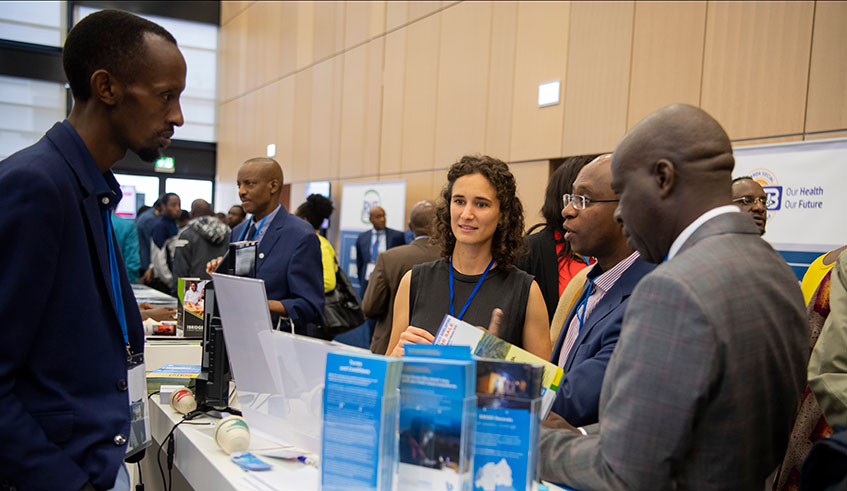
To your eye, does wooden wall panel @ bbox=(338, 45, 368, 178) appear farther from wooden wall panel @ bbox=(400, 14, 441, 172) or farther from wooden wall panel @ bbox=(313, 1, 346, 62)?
wooden wall panel @ bbox=(400, 14, 441, 172)

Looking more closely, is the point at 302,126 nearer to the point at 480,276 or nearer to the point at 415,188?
the point at 415,188

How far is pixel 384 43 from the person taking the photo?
336 inches

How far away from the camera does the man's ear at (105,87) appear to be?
1219 mm

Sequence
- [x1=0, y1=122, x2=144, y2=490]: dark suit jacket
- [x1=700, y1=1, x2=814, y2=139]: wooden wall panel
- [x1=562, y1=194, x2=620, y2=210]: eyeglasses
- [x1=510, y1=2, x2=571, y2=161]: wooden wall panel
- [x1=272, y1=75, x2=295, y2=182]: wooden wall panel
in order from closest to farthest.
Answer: [x1=0, y1=122, x2=144, y2=490]: dark suit jacket → [x1=562, y1=194, x2=620, y2=210]: eyeglasses → [x1=700, y1=1, x2=814, y2=139]: wooden wall panel → [x1=510, y1=2, x2=571, y2=161]: wooden wall panel → [x1=272, y1=75, x2=295, y2=182]: wooden wall panel

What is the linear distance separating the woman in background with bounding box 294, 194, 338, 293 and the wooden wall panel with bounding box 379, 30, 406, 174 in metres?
1.57

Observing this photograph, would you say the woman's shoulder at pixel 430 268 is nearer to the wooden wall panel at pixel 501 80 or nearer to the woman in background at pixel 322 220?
the woman in background at pixel 322 220

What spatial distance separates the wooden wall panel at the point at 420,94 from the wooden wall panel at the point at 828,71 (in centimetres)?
425

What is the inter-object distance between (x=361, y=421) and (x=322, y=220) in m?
5.56

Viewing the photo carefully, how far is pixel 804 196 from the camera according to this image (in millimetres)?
3717

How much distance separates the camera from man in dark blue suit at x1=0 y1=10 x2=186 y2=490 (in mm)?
1054

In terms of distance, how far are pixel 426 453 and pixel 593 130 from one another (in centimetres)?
476

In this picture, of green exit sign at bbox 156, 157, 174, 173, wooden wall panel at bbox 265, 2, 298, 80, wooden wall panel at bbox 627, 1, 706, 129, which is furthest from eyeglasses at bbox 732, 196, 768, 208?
green exit sign at bbox 156, 157, 174, 173

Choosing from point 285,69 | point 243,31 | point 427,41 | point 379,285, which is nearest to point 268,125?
point 285,69

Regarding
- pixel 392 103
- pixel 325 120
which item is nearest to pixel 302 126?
pixel 325 120
